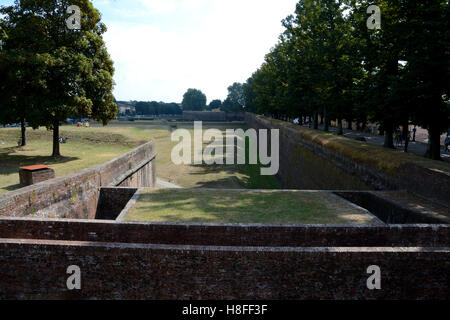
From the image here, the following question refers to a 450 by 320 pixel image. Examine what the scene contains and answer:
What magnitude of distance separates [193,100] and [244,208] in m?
148

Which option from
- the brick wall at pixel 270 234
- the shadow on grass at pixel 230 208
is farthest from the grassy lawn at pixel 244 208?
the brick wall at pixel 270 234

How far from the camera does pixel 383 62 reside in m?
18.2

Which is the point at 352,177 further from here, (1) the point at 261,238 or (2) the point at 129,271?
(2) the point at 129,271

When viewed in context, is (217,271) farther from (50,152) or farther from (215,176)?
(215,176)

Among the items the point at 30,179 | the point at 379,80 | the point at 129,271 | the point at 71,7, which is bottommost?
the point at 129,271

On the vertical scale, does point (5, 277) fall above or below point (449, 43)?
below

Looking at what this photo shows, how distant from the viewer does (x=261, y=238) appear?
7852mm

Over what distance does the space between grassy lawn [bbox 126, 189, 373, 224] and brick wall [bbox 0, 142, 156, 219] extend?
7.38 ft

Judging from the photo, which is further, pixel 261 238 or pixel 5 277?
pixel 261 238

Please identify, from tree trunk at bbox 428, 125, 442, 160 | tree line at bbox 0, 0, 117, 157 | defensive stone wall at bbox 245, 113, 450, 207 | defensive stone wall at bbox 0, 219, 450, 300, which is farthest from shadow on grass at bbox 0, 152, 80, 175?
tree trunk at bbox 428, 125, 442, 160

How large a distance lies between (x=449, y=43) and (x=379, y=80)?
5950 millimetres

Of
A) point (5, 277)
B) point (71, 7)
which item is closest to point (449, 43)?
point (5, 277)

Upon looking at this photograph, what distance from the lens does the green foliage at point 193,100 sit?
15462 cm

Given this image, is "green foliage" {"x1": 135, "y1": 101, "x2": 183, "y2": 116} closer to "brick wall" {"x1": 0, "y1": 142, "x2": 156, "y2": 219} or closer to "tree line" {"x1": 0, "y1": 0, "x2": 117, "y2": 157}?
"tree line" {"x1": 0, "y1": 0, "x2": 117, "y2": 157}
